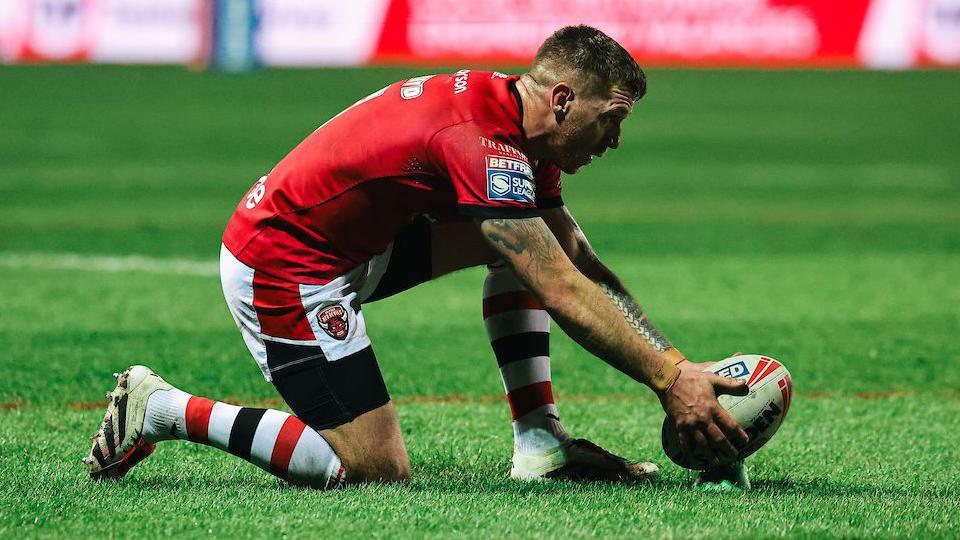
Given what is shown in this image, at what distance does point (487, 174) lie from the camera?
470cm

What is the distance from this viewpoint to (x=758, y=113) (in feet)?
82.4

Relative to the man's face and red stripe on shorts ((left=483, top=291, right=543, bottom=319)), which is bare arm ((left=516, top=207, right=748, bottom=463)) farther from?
red stripe on shorts ((left=483, top=291, right=543, bottom=319))

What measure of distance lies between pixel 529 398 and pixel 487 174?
1.21m

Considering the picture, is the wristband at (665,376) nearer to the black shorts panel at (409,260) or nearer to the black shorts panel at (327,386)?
the black shorts panel at (327,386)

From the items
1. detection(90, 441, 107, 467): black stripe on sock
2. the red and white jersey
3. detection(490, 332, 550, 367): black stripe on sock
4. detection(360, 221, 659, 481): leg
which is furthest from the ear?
detection(90, 441, 107, 467): black stripe on sock

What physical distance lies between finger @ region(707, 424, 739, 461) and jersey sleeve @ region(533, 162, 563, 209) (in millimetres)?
1256

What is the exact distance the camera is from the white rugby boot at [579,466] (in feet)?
17.4

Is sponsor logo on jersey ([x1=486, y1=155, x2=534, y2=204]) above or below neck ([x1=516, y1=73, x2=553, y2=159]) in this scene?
below

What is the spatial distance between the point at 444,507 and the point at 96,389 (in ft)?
9.78

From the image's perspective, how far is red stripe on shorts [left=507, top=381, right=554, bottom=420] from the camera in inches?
220

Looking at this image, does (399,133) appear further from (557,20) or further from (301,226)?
(557,20)

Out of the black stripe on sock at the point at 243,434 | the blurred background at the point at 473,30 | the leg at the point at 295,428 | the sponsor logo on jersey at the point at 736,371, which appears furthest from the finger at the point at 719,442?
the blurred background at the point at 473,30

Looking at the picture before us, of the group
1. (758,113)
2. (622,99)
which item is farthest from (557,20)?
(622,99)

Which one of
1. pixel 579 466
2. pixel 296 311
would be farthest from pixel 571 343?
pixel 296 311
